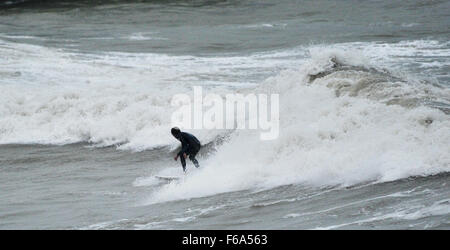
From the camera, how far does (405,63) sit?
2284 centimetres

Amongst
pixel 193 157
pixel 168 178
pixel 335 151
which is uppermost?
pixel 335 151

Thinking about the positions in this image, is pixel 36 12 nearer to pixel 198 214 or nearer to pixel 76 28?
pixel 76 28

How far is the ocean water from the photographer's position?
454 inches

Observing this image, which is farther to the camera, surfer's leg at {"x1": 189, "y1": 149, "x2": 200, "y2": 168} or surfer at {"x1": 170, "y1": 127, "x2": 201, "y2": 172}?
surfer's leg at {"x1": 189, "y1": 149, "x2": 200, "y2": 168}

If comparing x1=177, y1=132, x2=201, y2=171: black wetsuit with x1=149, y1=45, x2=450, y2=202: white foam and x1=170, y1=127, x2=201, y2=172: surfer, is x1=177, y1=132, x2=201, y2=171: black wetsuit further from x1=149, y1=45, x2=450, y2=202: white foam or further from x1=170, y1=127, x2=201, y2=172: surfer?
x1=149, y1=45, x2=450, y2=202: white foam

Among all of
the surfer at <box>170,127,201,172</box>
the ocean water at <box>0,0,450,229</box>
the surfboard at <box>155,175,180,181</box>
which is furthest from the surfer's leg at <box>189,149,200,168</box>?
the surfboard at <box>155,175,180,181</box>

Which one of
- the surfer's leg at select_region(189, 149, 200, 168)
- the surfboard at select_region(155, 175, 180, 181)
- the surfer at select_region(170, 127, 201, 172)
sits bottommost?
the surfboard at select_region(155, 175, 180, 181)

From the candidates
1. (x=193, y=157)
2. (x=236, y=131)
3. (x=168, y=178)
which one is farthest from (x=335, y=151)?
(x=236, y=131)

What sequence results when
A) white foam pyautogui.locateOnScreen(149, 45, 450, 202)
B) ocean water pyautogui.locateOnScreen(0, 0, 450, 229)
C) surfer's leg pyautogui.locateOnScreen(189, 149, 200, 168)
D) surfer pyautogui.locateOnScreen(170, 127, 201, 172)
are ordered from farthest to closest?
surfer's leg pyautogui.locateOnScreen(189, 149, 200, 168) → surfer pyautogui.locateOnScreen(170, 127, 201, 172) → white foam pyautogui.locateOnScreen(149, 45, 450, 202) → ocean water pyautogui.locateOnScreen(0, 0, 450, 229)

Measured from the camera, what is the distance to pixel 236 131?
650 inches

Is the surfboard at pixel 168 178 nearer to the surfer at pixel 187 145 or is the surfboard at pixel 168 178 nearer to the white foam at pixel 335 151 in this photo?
the surfer at pixel 187 145

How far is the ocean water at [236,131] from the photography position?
1154 centimetres

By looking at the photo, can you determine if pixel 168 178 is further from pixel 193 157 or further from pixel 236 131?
pixel 236 131

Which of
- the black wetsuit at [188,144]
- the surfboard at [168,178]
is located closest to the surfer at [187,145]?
the black wetsuit at [188,144]
